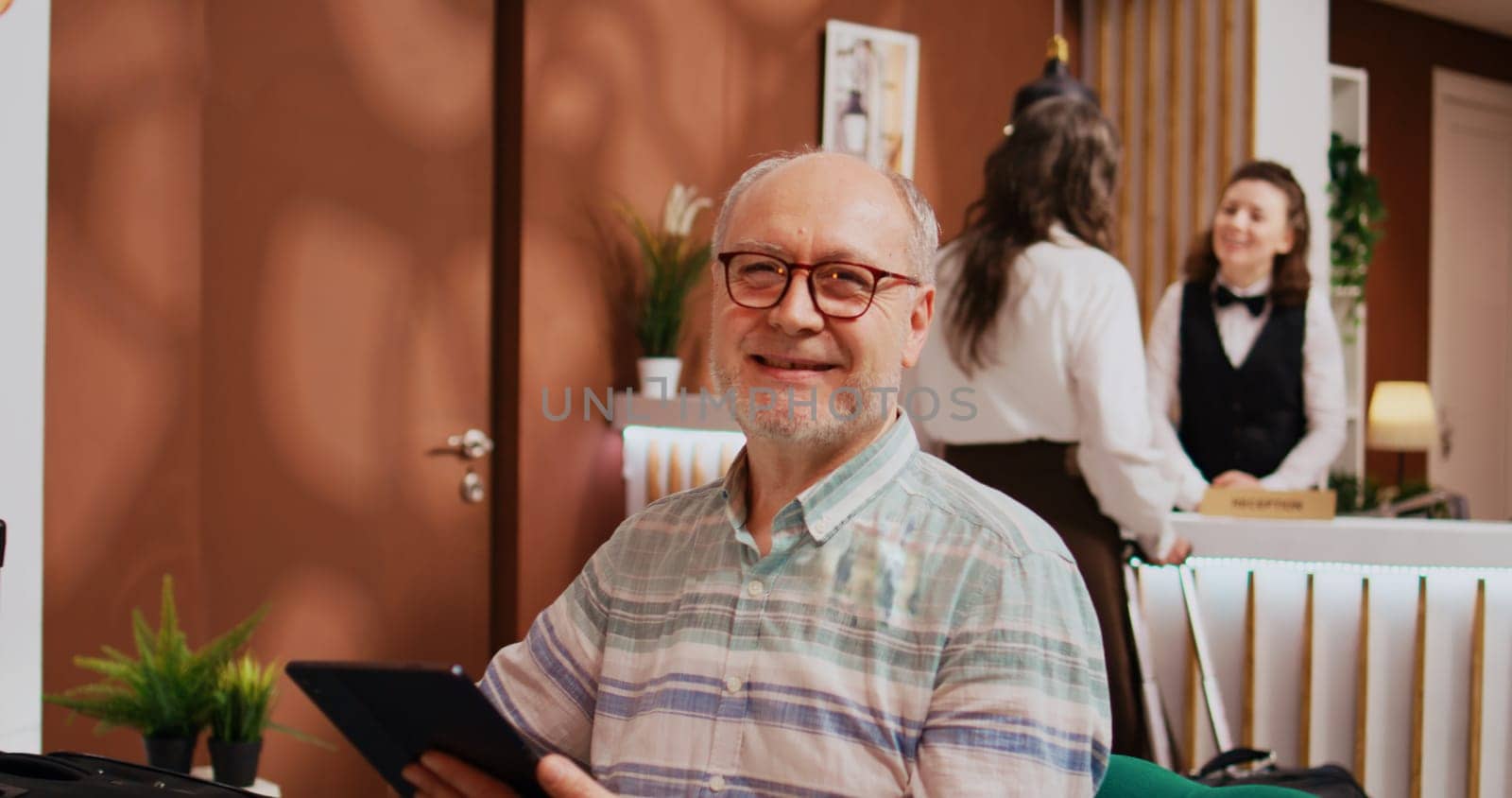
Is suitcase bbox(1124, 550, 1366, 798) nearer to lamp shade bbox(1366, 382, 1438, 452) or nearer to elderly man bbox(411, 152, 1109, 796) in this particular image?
elderly man bbox(411, 152, 1109, 796)

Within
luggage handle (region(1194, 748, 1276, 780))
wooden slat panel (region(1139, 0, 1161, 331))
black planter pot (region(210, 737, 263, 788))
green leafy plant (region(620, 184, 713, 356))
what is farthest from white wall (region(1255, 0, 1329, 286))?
black planter pot (region(210, 737, 263, 788))

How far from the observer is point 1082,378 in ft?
8.12

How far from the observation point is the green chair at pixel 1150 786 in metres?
1.17

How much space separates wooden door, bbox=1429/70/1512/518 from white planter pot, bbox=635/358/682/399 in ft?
15.2

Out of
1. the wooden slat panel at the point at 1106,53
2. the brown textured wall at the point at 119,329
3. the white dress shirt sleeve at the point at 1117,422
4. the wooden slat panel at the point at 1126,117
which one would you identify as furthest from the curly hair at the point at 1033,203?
the wooden slat panel at the point at 1106,53

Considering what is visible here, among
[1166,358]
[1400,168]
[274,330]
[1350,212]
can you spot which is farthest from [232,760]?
[1400,168]

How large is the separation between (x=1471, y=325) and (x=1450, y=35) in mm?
1465

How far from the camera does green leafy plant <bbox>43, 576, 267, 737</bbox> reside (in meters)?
2.22

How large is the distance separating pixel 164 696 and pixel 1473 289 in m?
6.67

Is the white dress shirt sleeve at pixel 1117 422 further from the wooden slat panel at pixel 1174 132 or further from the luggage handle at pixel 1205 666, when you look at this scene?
the wooden slat panel at pixel 1174 132

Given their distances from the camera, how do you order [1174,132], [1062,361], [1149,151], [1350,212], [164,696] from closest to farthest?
[164,696] → [1062,361] → [1174,132] → [1149,151] → [1350,212]

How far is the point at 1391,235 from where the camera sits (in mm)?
6539

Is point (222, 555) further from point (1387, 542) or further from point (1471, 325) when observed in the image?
point (1471, 325)

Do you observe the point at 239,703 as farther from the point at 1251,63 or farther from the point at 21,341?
the point at 1251,63
